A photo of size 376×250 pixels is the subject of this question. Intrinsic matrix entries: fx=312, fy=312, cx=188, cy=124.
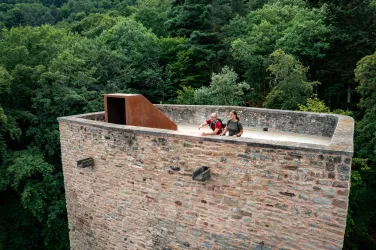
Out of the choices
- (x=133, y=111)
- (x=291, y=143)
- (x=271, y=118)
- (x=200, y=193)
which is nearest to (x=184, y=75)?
(x=271, y=118)

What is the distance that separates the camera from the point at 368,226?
17.0 m

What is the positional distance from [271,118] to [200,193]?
4215mm

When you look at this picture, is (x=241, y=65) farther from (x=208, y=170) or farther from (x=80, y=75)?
(x=208, y=170)

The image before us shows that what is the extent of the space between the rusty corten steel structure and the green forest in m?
5.35

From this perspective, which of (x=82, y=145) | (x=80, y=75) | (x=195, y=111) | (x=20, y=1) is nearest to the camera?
(x=82, y=145)

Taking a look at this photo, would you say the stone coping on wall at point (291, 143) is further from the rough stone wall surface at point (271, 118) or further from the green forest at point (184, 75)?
the green forest at point (184, 75)

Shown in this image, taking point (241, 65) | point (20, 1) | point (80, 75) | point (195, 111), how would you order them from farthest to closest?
point (20, 1)
point (241, 65)
point (80, 75)
point (195, 111)

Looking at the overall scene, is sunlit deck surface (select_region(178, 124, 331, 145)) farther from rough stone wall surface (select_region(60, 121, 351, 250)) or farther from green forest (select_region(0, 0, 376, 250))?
green forest (select_region(0, 0, 376, 250))

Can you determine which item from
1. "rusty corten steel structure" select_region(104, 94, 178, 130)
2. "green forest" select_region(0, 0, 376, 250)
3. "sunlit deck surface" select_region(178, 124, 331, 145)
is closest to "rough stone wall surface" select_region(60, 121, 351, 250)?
"rusty corten steel structure" select_region(104, 94, 178, 130)

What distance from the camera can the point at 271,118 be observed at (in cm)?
914

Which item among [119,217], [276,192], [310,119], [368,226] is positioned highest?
[310,119]

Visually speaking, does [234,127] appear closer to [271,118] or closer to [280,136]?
[280,136]

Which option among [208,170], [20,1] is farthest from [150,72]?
[20,1]

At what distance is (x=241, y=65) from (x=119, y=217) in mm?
19009
